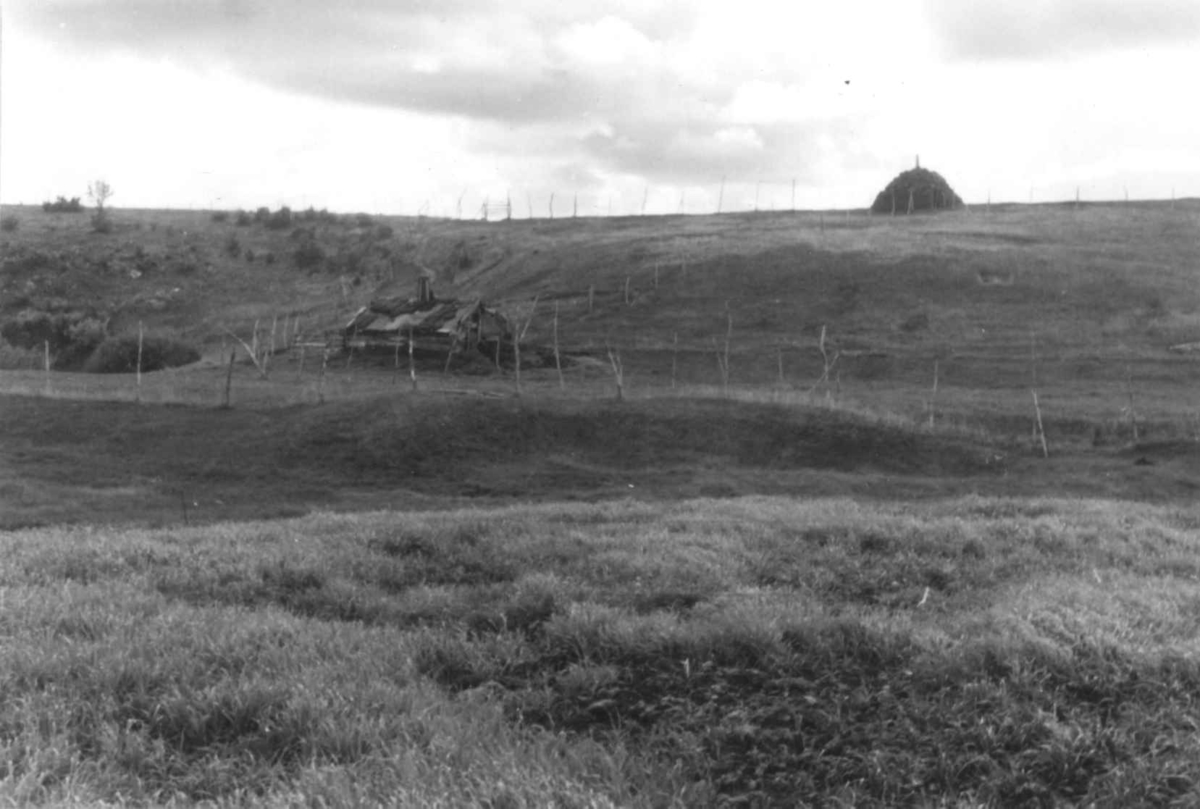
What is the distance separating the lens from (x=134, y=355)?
189 feet

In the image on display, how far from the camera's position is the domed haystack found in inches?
3777

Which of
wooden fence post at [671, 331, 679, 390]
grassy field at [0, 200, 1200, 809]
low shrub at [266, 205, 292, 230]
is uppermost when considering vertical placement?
Answer: low shrub at [266, 205, 292, 230]

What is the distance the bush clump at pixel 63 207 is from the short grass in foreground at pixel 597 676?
356ft

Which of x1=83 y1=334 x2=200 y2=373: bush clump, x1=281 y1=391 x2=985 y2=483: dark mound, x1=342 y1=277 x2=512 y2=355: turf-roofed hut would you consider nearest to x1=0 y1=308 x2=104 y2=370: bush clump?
x1=83 y1=334 x2=200 y2=373: bush clump

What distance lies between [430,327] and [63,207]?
7075 cm

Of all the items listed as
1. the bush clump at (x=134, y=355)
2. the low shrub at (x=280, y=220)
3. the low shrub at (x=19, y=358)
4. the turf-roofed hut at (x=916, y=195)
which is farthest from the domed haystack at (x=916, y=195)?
the low shrub at (x=19, y=358)

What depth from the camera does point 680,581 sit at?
30.3ft

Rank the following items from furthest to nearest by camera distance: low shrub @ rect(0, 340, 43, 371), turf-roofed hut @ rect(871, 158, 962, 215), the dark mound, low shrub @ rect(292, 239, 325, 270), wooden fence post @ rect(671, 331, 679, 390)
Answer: turf-roofed hut @ rect(871, 158, 962, 215)
low shrub @ rect(292, 239, 325, 270)
low shrub @ rect(0, 340, 43, 371)
wooden fence post @ rect(671, 331, 679, 390)
the dark mound

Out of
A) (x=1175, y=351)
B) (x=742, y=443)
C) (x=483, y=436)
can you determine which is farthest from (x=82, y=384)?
(x=1175, y=351)

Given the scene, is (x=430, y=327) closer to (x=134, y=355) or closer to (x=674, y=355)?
(x=674, y=355)

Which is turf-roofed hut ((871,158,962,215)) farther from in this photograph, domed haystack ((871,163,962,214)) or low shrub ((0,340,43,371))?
low shrub ((0,340,43,371))

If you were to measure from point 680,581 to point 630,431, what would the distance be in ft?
80.0

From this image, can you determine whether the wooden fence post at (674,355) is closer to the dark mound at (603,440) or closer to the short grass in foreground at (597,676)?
the dark mound at (603,440)

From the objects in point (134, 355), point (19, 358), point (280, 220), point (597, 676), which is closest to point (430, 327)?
point (134, 355)
